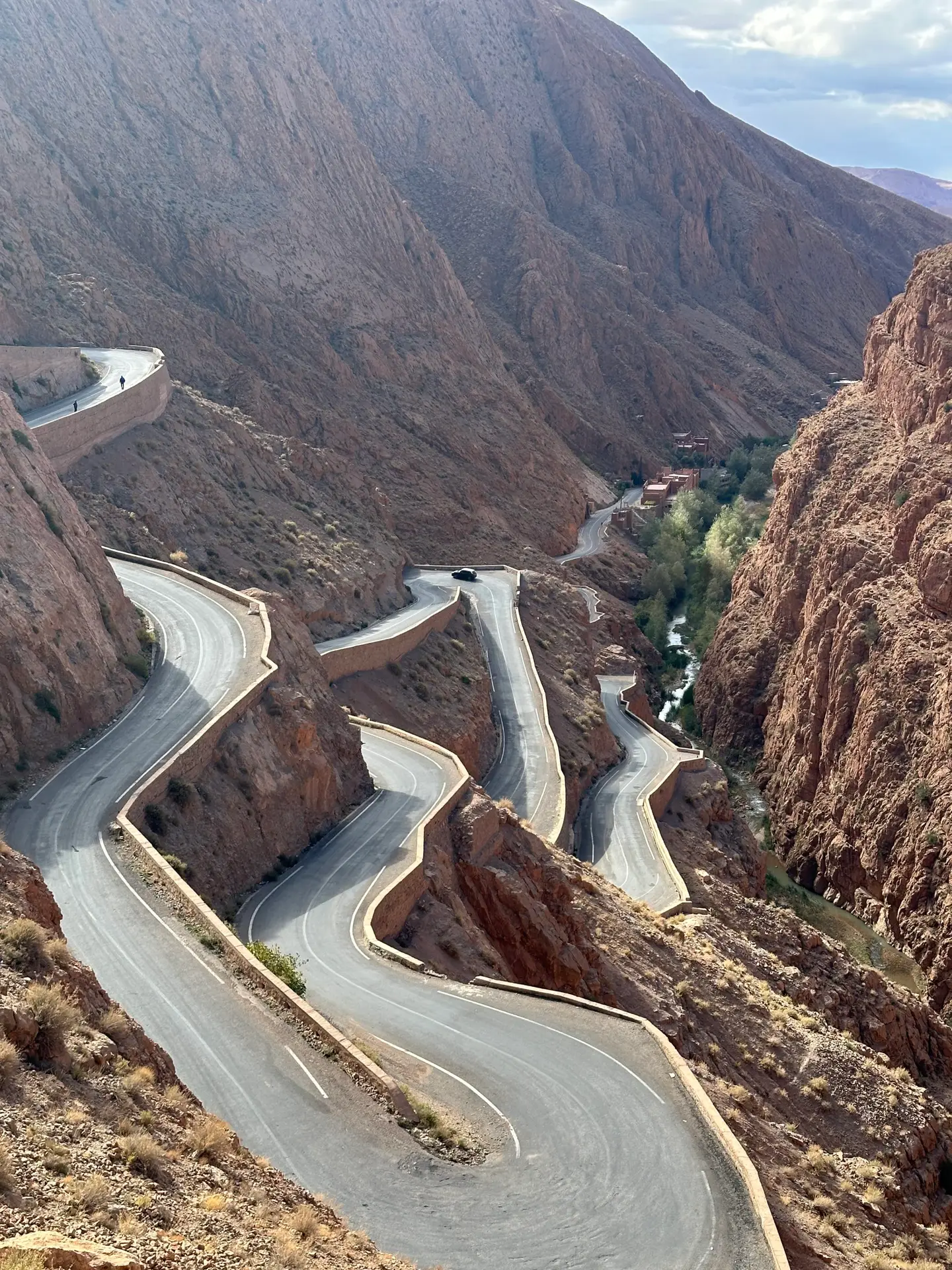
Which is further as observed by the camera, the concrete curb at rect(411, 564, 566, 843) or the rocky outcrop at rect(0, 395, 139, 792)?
the concrete curb at rect(411, 564, 566, 843)

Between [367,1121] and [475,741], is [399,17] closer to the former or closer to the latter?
[475,741]

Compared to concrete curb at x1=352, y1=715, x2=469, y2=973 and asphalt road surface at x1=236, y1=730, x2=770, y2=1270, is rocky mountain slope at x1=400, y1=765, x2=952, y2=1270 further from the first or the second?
asphalt road surface at x1=236, y1=730, x2=770, y2=1270

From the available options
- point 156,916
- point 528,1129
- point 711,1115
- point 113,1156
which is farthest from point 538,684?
point 113,1156

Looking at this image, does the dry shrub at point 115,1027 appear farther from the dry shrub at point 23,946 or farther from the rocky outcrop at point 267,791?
the rocky outcrop at point 267,791

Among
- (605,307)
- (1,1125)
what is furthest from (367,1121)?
(605,307)

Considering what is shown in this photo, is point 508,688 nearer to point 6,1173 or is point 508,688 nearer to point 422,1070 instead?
point 422,1070

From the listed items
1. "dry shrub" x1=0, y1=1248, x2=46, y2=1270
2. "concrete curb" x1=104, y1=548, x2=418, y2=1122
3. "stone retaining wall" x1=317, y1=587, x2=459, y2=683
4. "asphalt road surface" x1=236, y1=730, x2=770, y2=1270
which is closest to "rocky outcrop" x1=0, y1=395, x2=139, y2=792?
"concrete curb" x1=104, y1=548, x2=418, y2=1122

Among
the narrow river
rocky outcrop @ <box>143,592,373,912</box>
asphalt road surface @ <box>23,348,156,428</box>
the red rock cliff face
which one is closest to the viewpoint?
rocky outcrop @ <box>143,592,373,912</box>
